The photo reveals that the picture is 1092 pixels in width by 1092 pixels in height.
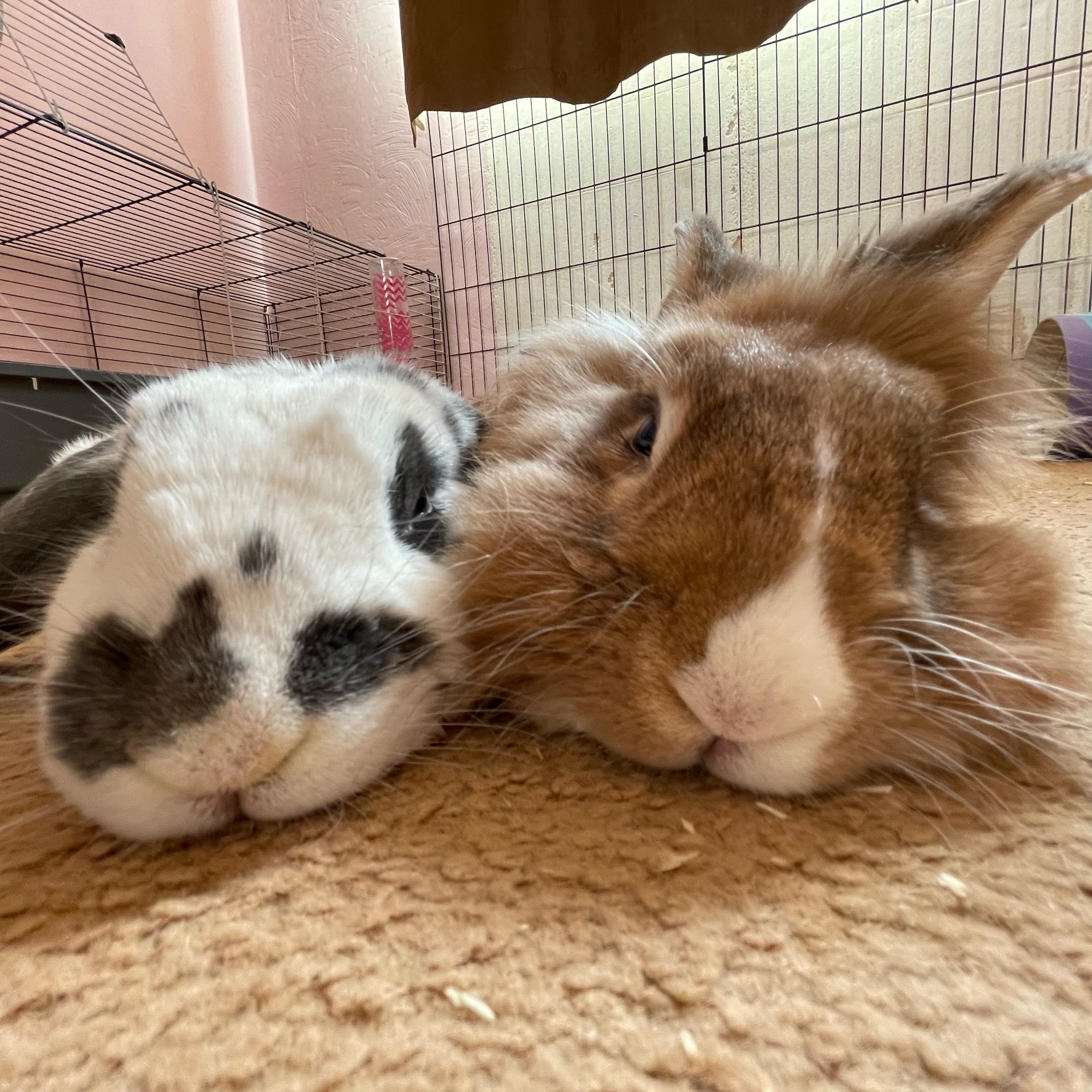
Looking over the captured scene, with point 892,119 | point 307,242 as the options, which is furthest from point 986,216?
point 307,242

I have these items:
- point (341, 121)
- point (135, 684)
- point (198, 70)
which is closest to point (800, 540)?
point (135, 684)

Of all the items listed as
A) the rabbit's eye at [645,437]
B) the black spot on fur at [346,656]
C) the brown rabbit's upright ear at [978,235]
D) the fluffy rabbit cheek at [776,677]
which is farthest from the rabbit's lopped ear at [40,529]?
the brown rabbit's upright ear at [978,235]

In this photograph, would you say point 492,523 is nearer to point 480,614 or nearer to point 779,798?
point 480,614

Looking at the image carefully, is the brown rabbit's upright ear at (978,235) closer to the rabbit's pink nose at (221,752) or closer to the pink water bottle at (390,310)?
the rabbit's pink nose at (221,752)

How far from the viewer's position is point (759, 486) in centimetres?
72

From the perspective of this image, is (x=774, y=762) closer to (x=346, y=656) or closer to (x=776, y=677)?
(x=776, y=677)

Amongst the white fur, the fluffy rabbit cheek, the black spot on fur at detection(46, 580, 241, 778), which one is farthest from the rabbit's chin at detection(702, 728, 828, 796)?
the black spot on fur at detection(46, 580, 241, 778)

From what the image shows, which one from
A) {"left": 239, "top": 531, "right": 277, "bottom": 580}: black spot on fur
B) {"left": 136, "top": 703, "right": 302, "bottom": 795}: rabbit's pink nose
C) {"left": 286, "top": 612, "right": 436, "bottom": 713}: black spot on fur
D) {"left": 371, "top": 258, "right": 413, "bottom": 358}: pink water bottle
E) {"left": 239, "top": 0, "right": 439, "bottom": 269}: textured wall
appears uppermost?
{"left": 239, "top": 0, "right": 439, "bottom": 269}: textured wall

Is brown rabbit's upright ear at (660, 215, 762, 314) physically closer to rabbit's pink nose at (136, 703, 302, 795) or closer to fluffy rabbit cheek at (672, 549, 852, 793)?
fluffy rabbit cheek at (672, 549, 852, 793)

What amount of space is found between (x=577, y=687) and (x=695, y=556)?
0.64 feet

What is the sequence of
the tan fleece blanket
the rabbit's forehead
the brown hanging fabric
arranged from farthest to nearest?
the brown hanging fabric < the rabbit's forehead < the tan fleece blanket

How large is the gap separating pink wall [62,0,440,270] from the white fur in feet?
14.6

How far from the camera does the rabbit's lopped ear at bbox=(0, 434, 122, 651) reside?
1090mm

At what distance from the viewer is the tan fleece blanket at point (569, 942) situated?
18.5 inches
